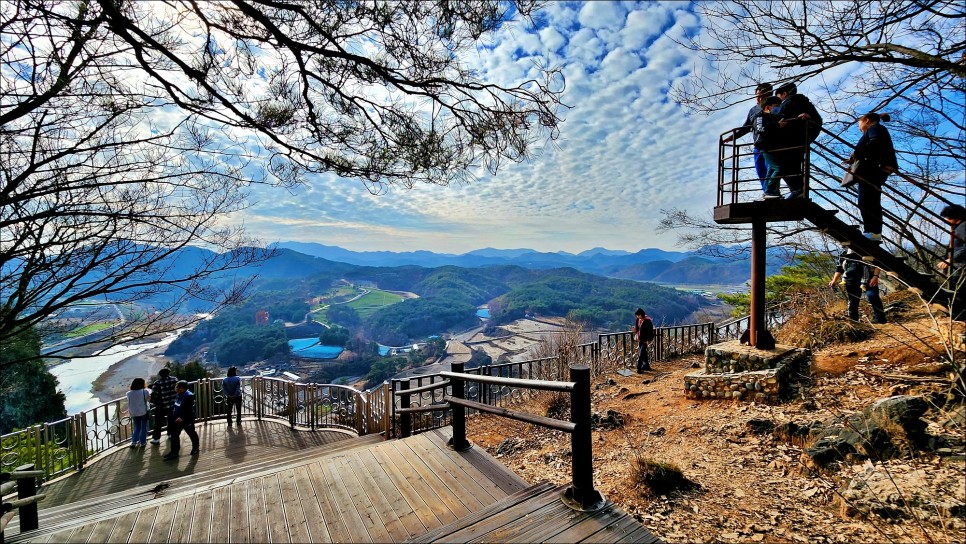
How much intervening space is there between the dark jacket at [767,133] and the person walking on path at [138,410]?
37.7ft

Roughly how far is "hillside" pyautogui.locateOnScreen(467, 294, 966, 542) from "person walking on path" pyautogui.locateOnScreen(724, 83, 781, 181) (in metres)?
3.14

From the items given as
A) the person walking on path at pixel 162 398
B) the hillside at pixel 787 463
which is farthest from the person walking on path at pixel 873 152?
the person walking on path at pixel 162 398

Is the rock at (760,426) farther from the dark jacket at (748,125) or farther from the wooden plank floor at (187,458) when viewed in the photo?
the wooden plank floor at (187,458)

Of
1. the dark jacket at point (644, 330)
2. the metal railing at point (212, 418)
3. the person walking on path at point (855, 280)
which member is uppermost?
the person walking on path at point (855, 280)

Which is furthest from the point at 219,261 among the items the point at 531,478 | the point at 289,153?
the point at 531,478

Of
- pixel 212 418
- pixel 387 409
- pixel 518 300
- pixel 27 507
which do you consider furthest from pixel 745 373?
pixel 518 300

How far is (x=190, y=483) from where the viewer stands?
5.36m

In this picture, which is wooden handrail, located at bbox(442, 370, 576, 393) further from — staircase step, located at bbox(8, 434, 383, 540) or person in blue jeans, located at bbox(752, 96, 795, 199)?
person in blue jeans, located at bbox(752, 96, 795, 199)

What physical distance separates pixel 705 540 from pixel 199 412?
35.5ft

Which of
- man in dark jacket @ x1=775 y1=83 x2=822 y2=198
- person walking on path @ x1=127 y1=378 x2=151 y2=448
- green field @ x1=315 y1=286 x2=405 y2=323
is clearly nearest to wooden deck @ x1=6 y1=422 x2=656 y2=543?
person walking on path @ x1=127 y1=378 x2=151 y2=448

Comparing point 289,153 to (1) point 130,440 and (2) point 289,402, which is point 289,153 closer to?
(2) point 289,402

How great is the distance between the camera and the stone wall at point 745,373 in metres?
5.98

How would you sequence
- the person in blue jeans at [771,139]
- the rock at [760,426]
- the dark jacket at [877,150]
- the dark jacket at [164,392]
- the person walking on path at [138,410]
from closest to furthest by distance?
the dark jacket at [877,150] → the rock at [760,426] → the person in blue jeans at [771,139] → the person walking on path at [138,410] → the dark jacket at [164,392]

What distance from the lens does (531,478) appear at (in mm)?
4676
